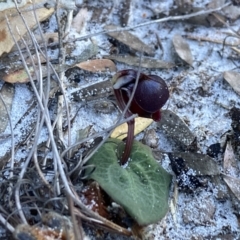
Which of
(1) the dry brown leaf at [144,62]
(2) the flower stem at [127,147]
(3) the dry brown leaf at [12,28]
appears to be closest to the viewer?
(2) the flower stem at [127,147]

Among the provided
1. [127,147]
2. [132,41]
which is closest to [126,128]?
[127,147]

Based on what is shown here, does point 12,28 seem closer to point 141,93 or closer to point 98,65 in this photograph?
point 98,65

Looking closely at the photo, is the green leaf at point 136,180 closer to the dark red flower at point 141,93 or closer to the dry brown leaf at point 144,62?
the dark red flower at point 141,93

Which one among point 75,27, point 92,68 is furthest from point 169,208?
point 75,27

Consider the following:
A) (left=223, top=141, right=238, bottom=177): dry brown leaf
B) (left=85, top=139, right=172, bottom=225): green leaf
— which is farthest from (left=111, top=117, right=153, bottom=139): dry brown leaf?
(left=223, top=141, right=238, bottom=177): dry brown leaf

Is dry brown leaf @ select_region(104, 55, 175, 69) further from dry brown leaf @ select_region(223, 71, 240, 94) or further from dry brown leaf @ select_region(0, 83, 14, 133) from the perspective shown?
dry brown leaf @ select_region(0, 83, 14, 133)

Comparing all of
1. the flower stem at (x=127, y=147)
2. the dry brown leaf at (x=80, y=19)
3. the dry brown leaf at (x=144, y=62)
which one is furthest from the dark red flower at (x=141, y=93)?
the dry brown leaf at (x=80, y=19)
